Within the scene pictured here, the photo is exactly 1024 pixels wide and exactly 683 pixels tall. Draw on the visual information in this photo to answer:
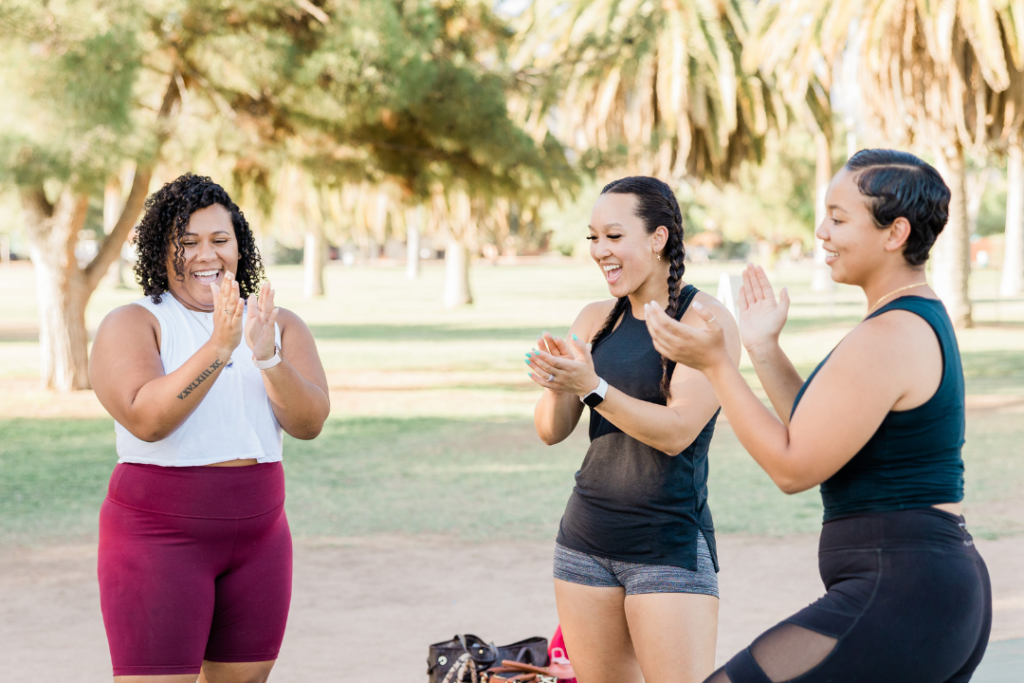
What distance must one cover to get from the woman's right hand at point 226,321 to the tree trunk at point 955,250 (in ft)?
68.9

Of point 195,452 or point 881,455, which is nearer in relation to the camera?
point 881,455

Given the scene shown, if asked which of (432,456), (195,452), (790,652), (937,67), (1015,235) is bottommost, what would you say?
(432,456)

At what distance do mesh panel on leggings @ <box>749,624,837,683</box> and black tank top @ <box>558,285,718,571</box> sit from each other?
624 mm

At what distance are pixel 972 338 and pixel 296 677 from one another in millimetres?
20385

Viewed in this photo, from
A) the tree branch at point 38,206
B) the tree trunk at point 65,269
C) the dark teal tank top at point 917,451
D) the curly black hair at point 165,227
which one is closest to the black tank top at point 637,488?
the dark teal tank top at point 917,451

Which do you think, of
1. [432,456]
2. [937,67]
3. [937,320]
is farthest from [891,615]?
[937,67]

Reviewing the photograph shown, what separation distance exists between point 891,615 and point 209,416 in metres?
1.80

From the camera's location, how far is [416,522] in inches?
315

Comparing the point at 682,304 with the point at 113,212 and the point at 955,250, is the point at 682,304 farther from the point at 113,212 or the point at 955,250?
the point at 113,212

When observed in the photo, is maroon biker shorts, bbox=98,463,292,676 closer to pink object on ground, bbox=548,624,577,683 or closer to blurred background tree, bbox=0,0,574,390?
pink object on ground, bbox=548,624,577,683

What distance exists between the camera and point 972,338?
22.2 m

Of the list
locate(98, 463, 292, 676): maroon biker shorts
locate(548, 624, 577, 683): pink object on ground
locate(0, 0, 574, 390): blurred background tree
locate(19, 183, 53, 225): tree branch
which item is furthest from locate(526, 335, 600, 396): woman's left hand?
locate(19, 183, 53, 225): tree branch

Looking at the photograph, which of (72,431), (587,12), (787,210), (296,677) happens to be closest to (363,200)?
(587,12)

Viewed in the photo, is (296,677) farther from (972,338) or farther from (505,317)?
(505,317)
